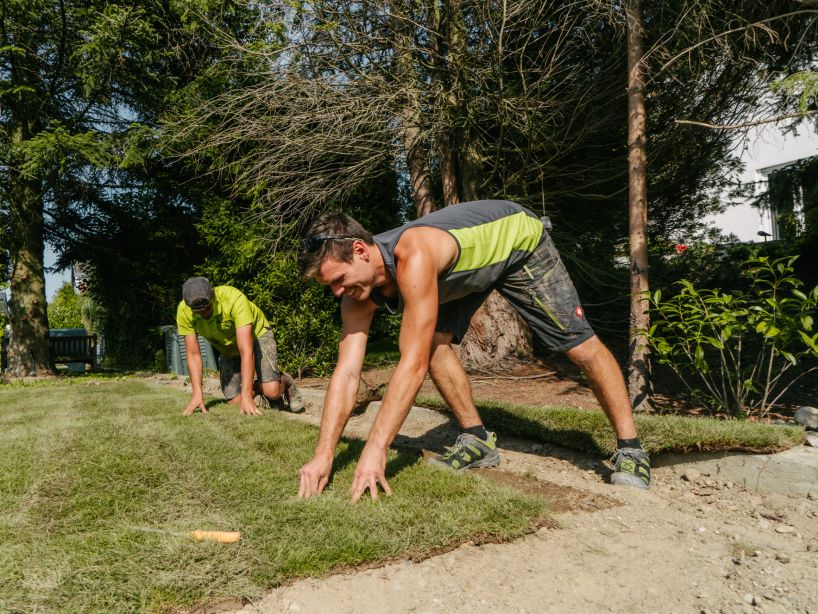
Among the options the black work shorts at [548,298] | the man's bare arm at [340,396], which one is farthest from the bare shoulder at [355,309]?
the black work shorts at [548,298]

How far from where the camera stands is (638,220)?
469 cm

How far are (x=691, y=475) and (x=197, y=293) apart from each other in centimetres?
402

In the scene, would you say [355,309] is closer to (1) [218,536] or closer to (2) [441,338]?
(2) [441,338]

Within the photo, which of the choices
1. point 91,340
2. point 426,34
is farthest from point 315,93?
point 91,340

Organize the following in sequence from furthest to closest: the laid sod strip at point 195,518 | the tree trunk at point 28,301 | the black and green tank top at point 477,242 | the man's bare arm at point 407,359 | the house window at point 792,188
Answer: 1. the tree trunk at point 28,301
2. the house window at point 792,188
3. the black and green tank top at point 477,242
4. the man's bare arm at point 407,359
5. the laid sod strip at point 195,518

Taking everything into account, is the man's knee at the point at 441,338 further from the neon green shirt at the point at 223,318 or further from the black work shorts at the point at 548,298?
the neon green shirt at the point at 223,318

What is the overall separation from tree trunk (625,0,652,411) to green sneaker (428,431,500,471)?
1921 millimetres

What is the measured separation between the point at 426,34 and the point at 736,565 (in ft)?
19.9

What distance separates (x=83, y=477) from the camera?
306cm

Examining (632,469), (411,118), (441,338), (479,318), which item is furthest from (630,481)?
(411,118)

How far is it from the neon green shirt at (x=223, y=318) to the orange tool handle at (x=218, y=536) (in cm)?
328

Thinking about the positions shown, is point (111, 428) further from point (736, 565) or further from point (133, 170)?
point (133, 170)

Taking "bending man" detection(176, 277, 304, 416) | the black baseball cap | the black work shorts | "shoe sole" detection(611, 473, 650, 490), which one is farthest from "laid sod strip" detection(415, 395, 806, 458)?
the black baseball cap

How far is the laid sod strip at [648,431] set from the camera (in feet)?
10.3
